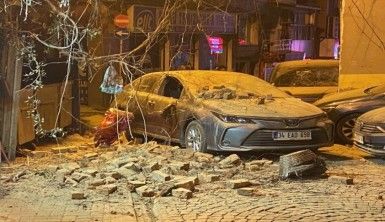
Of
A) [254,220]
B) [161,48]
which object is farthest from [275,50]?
[254,220]

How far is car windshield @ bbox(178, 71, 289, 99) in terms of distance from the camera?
10328 mm

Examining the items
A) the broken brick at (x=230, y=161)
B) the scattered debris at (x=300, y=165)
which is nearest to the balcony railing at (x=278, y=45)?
the broken brick at (x=230, y=161)

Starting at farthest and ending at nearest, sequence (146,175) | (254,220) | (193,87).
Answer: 1. (193,87)
2. (146,175)
3. (254,220)

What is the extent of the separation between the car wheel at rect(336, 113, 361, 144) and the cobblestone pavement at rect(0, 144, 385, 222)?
10.7 ft

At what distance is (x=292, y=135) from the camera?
935 cm

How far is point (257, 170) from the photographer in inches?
344

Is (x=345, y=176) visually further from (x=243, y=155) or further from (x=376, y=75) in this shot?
(x=376, y=75)

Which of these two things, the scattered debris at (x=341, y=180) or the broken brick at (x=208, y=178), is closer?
the scattered debris at (x=341, y=180)

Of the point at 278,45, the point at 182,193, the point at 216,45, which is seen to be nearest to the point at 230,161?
the point at 182,193

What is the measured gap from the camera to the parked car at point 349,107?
36.8ft

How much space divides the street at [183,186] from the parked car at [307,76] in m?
4.54

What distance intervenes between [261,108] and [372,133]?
1682 millimetres

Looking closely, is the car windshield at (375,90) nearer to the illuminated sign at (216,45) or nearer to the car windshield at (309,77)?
the car windshield at (309,77)

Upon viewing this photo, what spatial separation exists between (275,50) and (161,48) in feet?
42.1
